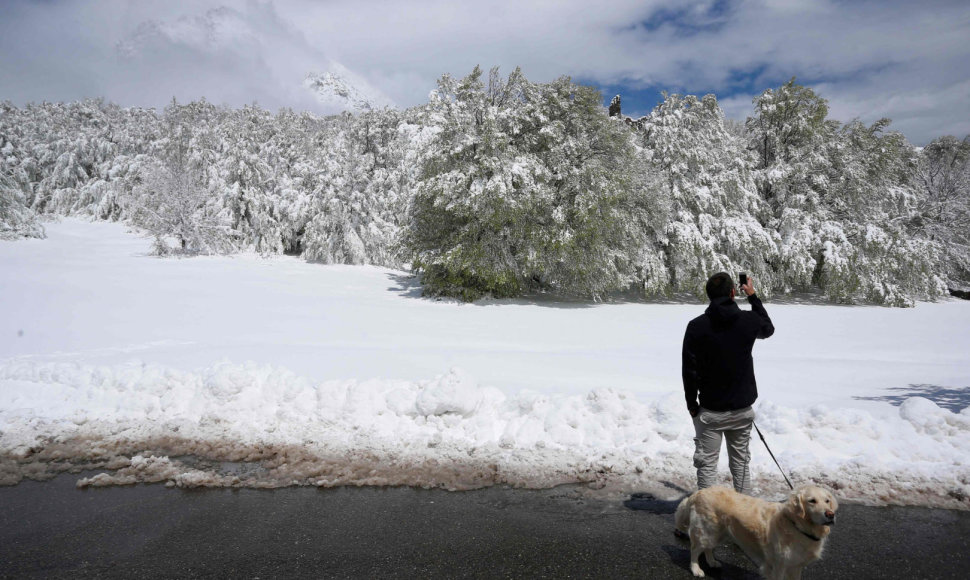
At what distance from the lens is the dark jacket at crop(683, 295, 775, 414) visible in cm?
390

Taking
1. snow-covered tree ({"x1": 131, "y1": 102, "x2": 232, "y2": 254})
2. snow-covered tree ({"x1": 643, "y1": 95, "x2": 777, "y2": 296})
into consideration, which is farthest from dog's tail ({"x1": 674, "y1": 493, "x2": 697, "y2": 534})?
snow-covered tree ({"x1": 131, "y1": 102, "x2": 232, "y2": 254})

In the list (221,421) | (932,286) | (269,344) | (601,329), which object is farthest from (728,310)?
(932,286)

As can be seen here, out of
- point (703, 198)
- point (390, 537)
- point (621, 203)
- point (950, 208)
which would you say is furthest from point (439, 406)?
point (950, 208)

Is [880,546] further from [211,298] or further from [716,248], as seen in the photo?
[716,248]

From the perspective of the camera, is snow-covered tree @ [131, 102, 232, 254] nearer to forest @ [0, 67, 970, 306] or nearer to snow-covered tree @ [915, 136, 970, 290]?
forest @ [0, 67, 970, 306]

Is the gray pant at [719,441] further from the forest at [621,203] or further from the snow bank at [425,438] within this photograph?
the forest at [621,203]

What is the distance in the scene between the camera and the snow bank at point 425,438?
513cm

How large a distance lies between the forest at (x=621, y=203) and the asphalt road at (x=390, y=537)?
1463cm

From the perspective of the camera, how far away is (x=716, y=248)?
23.1 meters

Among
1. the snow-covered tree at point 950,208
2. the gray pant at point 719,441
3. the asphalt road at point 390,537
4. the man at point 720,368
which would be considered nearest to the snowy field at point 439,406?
the asphalt road at point 390,537

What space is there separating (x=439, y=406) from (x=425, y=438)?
1.60ft

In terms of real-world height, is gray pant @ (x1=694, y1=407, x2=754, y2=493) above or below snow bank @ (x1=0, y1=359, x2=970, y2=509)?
above

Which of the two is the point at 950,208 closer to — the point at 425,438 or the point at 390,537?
the point at 425,438

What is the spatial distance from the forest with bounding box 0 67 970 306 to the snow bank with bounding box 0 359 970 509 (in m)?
12.5
